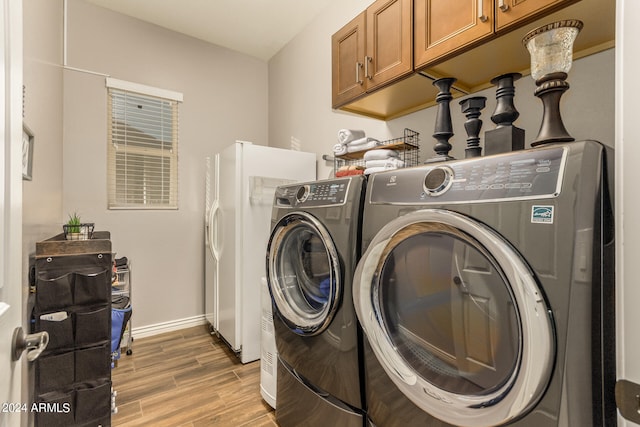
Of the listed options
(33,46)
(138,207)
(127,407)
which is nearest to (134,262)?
(138,207)

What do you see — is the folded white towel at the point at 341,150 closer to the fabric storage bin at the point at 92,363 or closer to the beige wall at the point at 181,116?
the beige wall at the point at 181,116

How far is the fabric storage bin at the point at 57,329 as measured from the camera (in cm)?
133

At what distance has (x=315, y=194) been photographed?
139 cm

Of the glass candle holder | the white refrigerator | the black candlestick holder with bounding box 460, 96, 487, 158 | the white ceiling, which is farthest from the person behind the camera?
the white ceiling

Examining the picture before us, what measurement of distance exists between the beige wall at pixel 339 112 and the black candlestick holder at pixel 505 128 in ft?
1.33

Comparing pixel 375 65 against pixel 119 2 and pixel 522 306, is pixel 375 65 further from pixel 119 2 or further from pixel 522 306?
pixel 119 2

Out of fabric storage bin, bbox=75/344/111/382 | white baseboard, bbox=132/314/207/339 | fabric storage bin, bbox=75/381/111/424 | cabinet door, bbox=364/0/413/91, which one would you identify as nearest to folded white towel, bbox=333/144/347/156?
cabinet door, bbox=364/0/413/91

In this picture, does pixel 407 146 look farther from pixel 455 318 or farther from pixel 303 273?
pixel 455 318

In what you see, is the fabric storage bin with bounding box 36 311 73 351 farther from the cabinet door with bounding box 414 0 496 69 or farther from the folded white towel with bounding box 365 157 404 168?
the cabinet door with bounding box 414 0 496 69

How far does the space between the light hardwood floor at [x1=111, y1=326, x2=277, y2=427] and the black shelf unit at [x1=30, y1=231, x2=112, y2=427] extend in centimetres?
47

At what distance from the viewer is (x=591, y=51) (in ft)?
3.85

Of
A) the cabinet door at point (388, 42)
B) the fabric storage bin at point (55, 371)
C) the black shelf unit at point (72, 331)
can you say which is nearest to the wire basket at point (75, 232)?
the black shelf unit at point (72, 331)

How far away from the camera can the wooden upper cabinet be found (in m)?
1.42

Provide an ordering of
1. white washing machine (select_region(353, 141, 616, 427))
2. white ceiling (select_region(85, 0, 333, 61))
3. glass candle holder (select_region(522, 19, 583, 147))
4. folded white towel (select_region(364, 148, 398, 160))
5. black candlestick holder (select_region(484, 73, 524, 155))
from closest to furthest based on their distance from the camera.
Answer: white washing machine (select_region(353, 141, 616, 427)) → glass candle holder (select_region(522, 19, 583, 147)) → black candlestick holder (select_region(484, 73, 524, 155)) → folded white towel (select_region(364, 148, 398, 160)) → white ceiling (select_region(85, 0, 333, 61))
